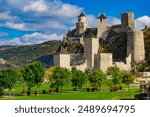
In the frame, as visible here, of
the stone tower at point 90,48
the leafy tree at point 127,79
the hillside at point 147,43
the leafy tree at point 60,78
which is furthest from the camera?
the hillside at point 147,43

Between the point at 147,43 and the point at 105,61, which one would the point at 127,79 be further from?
the point at 147,43

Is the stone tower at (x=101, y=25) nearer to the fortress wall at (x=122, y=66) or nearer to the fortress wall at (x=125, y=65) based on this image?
the fortress wall at (x=125, y=65)

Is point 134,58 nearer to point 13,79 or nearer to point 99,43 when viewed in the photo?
point 99,43

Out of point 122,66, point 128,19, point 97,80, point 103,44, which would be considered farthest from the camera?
point 103,44

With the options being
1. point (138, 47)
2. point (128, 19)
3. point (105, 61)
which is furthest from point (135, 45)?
point (105, 61)

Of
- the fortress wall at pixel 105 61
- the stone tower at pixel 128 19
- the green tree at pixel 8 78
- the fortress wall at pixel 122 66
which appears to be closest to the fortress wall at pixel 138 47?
the fortress wall at pixel 122 66

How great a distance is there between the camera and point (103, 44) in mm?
109875

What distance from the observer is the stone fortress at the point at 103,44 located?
9662 centimetres

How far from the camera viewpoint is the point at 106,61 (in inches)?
3770

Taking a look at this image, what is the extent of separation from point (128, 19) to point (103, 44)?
8867 millimetres

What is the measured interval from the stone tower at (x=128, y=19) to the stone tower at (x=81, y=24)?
1313 cm

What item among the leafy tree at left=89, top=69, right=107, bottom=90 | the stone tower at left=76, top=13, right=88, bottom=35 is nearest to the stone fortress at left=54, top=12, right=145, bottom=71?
the stone tower at left=76, top=13, right=88, bottom=35

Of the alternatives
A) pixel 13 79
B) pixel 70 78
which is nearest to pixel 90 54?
pixel 70 78

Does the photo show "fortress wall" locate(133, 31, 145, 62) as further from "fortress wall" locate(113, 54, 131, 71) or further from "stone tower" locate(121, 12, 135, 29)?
"stone tower" locate(121, 12, 135, 29)
